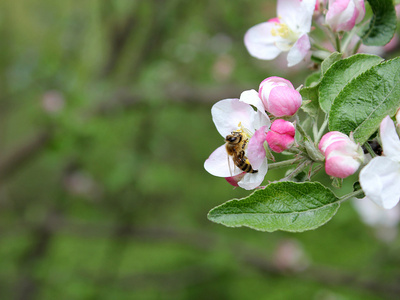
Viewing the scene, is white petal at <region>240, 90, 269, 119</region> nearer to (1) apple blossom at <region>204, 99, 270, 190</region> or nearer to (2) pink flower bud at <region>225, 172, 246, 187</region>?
(1) apple blossom at <region>204, 99, 270, 190</region>

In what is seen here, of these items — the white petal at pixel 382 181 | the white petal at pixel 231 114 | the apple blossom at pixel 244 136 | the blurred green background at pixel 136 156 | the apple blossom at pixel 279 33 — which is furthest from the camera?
the blurred green background at pixel 136 156

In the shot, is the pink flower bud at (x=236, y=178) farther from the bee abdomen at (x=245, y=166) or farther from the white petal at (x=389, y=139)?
the white petal at (x=389, y=139)

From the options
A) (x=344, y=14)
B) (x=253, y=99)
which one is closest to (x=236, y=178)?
(x=253, y=99)

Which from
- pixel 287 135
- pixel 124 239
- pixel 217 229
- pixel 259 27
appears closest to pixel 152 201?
pixel 217 229

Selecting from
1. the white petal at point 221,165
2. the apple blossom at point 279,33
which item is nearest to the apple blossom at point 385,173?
the white petal at point 221,165

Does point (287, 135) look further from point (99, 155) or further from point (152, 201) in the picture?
point (152, 201)

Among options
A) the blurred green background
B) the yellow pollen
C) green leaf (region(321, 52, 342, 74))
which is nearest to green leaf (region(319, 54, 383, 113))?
green leaf (region(321, 52, 342, 74))
